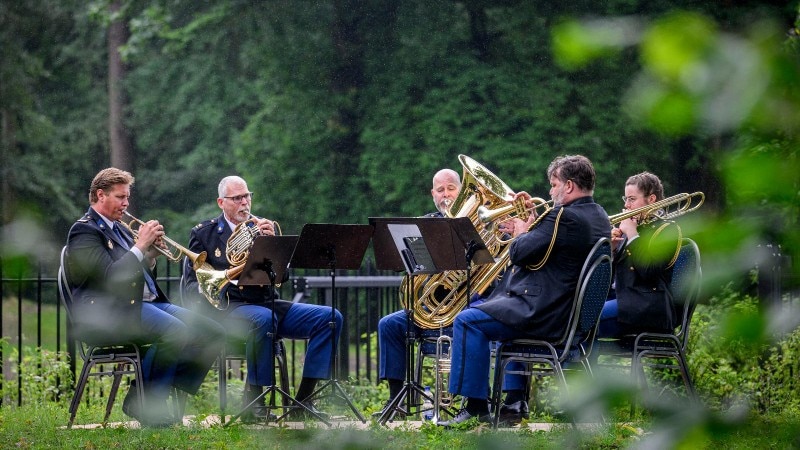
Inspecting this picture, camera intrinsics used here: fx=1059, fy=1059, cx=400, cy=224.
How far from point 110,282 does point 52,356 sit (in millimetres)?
6844

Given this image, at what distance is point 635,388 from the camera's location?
816mm

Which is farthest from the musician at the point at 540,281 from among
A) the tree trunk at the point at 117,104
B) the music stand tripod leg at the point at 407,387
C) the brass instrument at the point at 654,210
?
the tree trunk at the point at 117,104

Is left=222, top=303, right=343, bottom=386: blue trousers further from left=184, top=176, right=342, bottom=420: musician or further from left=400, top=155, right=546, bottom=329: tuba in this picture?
left=400, top=155, right=546, bottom=329: tuba

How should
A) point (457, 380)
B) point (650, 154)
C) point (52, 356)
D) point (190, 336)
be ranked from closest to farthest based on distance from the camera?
1. point (457, 380)
2. point (190, 336)
3. point (52, 356)
4. point (650, 154)

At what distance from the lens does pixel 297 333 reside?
6676 millimetres

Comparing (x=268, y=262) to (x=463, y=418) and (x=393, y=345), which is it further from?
(x=463, y=418)

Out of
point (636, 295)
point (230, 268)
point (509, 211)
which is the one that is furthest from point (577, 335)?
point (230, 268)

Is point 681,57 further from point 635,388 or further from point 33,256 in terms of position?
point 33,256

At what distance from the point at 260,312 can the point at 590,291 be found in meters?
2.19

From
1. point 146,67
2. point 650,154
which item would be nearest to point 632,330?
point 650,154

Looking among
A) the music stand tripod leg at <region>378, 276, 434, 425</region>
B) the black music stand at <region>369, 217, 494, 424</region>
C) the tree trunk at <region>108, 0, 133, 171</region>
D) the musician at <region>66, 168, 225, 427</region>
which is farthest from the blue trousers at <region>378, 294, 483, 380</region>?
the tree trunk at <region>108, 0, 133, 171</region>

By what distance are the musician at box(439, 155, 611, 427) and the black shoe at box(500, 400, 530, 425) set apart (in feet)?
0.86

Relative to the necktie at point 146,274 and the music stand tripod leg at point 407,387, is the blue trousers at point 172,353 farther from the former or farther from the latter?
the music stand tripod leg at point 407,387

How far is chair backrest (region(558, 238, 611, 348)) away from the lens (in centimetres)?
525
